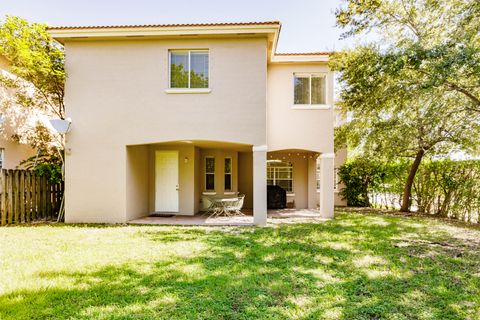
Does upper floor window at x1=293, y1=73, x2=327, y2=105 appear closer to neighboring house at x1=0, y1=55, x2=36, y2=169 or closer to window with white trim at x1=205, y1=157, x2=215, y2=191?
window with white trim at x1=205, y1=157, x2=215, y2=191

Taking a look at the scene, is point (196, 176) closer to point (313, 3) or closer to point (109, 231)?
point (109, 231)

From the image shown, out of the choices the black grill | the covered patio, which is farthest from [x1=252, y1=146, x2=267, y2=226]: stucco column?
the black grill

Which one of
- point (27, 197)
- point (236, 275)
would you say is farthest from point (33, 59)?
point (236, 275)

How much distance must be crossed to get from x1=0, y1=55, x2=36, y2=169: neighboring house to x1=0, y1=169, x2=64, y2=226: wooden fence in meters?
2.92

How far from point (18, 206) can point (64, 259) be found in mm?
6717

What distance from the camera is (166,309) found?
14.6 ft

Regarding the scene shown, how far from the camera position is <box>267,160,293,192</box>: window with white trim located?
57.7ft

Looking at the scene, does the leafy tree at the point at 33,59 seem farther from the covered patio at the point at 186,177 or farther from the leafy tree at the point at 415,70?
the leafy tree at the point at 415,70

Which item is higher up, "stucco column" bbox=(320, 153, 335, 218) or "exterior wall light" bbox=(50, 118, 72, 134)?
"exterior wall light" bbox=(50, 118, 72, 134)

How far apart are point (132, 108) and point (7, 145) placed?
290 inches

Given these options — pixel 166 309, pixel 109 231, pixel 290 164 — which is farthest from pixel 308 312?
pixel 290 164

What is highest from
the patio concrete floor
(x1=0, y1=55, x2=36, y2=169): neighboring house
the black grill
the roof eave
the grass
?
the roof eave

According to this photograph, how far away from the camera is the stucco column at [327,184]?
13.2 m

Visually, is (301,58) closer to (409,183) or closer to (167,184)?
(167,184)
